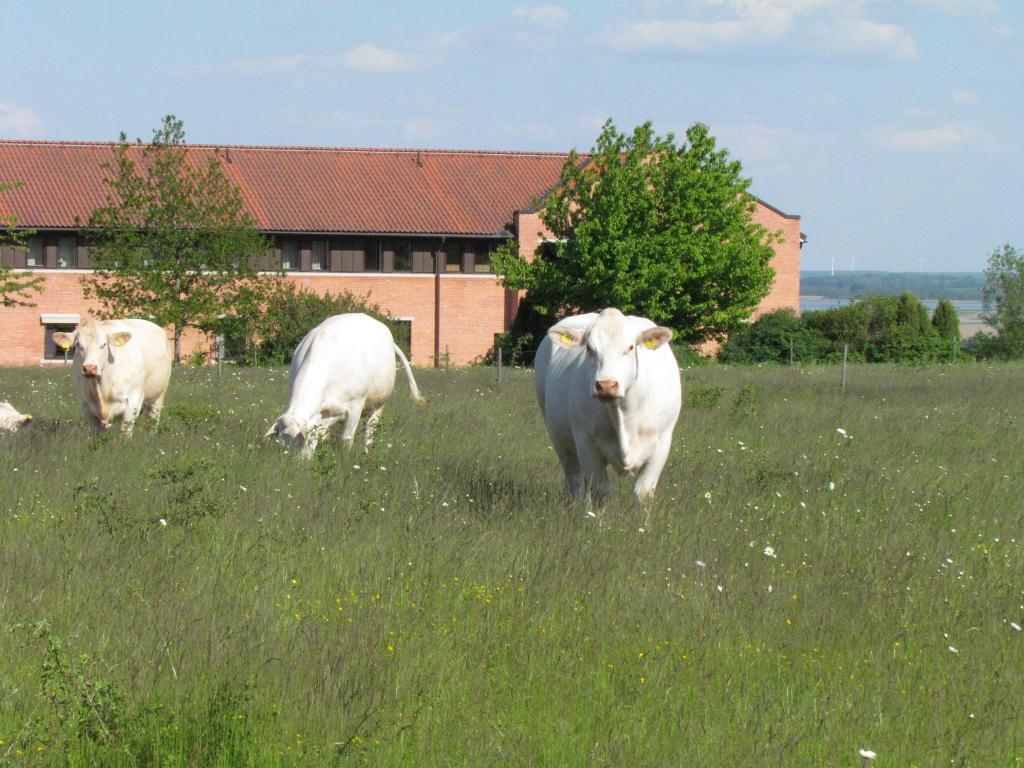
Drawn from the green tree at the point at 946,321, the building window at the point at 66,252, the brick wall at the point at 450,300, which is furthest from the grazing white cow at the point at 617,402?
the green tree at the point at 946,321

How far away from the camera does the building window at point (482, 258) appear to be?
5331 cm

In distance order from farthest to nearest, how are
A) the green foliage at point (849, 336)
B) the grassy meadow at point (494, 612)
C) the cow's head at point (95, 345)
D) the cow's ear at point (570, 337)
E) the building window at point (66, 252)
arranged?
1. the building window at point (66, 252)
2. the green foliage at point (849, 336)
3. the cow's head at point (95, 345)
4. the cow's ear at point (570, 337)
5. the grassy meadow at point (494, 612)

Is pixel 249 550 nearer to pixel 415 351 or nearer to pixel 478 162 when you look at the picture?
pixel 415 351

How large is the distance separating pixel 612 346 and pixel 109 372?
771cm

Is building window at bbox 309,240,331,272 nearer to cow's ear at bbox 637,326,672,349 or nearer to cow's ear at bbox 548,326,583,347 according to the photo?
cow's ear at bbox 548,326,583,347

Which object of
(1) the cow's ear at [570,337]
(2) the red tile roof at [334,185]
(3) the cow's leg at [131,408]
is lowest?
(3) the cow's leg at [131,408]

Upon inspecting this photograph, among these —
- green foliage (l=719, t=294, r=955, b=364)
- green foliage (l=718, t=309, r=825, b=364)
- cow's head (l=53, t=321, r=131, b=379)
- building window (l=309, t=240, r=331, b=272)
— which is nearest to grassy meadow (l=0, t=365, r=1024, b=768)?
cow's head (l=53, t=321, r=131, b=379)

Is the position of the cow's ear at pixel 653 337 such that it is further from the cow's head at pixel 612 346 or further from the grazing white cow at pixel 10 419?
the grazing white cow at pixel 10 419

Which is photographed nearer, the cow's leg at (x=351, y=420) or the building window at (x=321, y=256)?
the cow's leg at (x=351, y=420)

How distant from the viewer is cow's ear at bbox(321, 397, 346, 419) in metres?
12.8

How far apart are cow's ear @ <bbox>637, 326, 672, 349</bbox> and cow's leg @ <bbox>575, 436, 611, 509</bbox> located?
0.87 metres

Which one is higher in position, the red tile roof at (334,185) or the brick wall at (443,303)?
the red tile roof at (334,185)

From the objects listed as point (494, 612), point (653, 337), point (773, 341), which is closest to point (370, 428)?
point (653, 337)

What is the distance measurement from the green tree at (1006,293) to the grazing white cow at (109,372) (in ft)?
141
